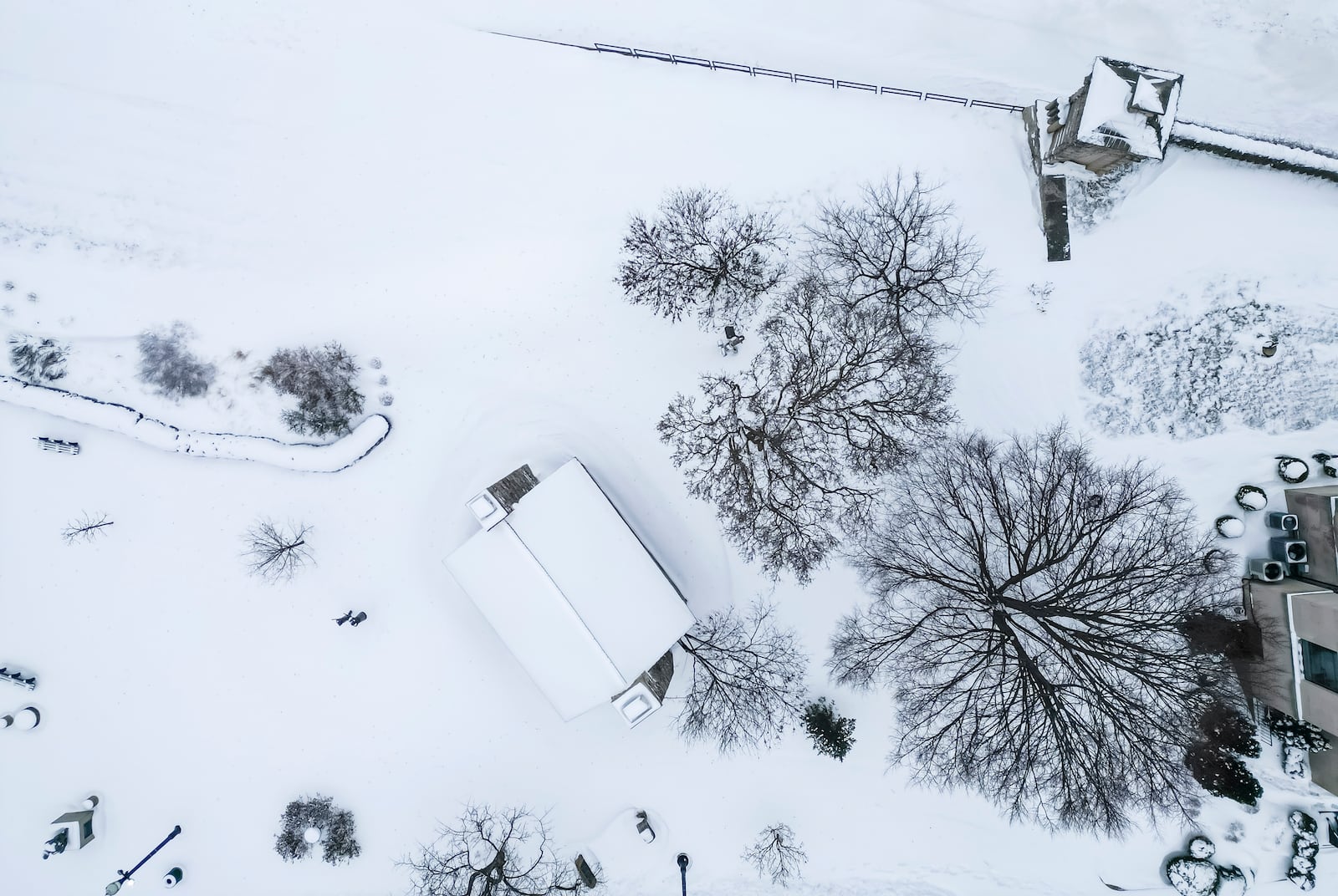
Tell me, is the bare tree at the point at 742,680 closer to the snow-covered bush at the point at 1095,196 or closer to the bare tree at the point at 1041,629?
the bare tree at the point at 1041,629

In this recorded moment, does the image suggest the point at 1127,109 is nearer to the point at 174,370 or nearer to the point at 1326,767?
the point at 1326,767

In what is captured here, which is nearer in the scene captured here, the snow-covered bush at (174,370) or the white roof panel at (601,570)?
the white roof panel at (601,570)

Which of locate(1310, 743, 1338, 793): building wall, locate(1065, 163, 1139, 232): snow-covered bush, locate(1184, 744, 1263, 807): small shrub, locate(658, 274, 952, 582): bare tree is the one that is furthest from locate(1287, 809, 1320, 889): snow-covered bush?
locate(1065, 163, 1139, 232): snow-covered bush

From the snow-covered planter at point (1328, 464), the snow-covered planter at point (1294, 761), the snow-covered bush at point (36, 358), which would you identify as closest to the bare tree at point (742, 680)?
the snow-covered planter at point (1294, 761)

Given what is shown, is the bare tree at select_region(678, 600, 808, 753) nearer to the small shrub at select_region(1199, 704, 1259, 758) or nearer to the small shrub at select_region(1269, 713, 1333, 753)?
the small shrub at select_region(1199, 704, 1259, 758)

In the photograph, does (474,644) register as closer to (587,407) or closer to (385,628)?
(385,628)
